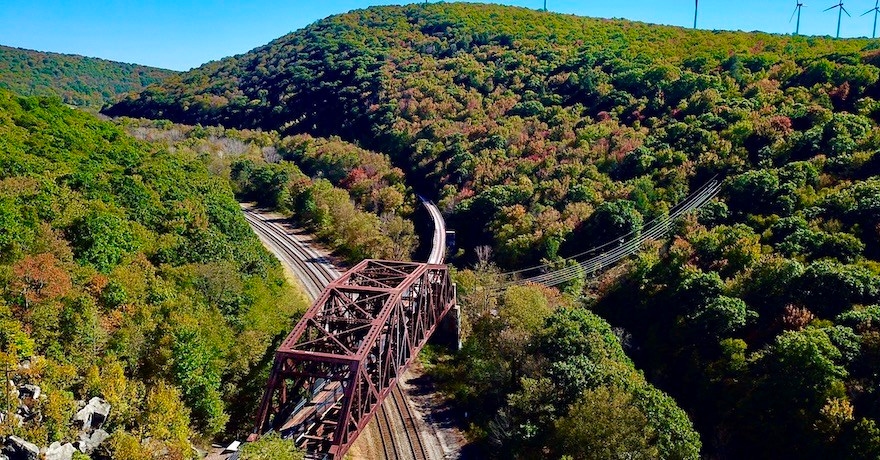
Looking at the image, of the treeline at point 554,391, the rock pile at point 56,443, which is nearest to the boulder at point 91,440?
the rock pile at point 56,443

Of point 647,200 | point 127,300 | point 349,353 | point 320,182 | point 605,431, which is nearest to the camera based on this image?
point 605,431

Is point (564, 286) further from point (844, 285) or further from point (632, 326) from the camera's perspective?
point (844, 285)

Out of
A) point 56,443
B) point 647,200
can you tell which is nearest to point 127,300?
point 56,443

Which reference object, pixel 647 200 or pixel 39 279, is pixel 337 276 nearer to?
pixel 39 279

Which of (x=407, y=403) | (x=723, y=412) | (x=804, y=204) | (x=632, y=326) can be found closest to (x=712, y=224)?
(x=804, y=204)

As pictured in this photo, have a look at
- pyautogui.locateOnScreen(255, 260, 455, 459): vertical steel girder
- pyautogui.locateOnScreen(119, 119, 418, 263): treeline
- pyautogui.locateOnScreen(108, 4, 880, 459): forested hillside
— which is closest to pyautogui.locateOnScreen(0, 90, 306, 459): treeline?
pyautogui.locateOnScreen(255, 260, 455, 459): vertical steel girder

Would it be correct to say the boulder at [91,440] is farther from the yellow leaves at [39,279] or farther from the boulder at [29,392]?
the yellow leaves at [39,279]

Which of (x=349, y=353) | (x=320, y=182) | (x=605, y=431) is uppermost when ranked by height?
(x=320, y=182)
